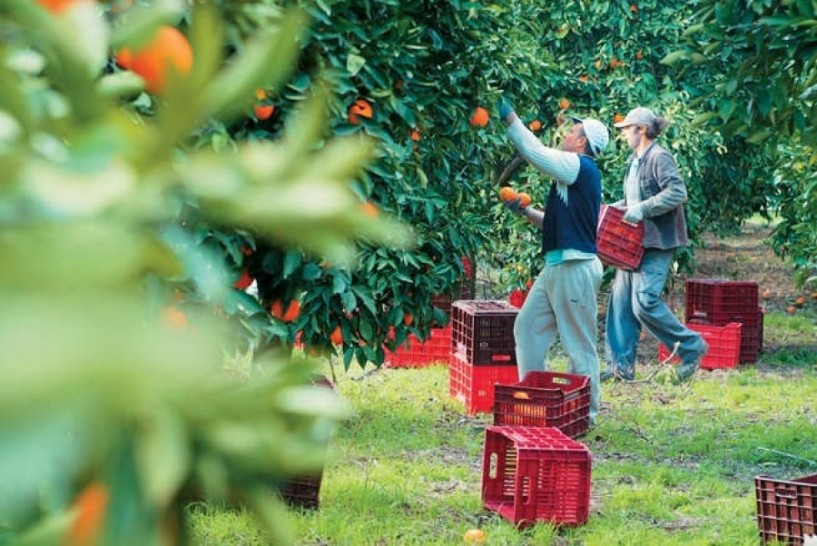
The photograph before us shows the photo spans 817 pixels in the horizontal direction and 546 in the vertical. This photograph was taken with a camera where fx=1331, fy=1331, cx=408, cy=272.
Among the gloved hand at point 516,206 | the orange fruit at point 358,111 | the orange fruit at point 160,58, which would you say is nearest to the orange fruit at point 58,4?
the orange fruit at point 160,58

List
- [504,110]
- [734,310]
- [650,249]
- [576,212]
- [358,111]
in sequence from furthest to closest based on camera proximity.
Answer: [734,310]
[650,249]
[576,212]
[504,110]
[358,111]

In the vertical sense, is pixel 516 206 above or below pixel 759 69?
below

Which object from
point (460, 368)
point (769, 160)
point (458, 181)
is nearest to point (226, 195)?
point (458, 181)

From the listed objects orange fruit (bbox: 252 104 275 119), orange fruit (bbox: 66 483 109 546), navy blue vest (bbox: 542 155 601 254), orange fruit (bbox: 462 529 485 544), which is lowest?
orange fruit (bbox: 462 529 485 544)

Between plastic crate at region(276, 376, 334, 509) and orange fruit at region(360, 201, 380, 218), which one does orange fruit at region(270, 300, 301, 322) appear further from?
plastic crate at region(276, 376, 334, 509)

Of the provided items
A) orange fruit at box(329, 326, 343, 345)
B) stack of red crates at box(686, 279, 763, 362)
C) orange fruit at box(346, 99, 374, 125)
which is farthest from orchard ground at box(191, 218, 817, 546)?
orange fruit at box(346, 99, 374, 125)

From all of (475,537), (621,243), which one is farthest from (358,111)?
(621,243)

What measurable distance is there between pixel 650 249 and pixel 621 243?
0.24m

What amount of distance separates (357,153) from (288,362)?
8 centimetres

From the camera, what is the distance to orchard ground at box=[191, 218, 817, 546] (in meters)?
4.99

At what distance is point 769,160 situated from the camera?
11.9 metres

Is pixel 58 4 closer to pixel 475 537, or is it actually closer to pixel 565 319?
pixel 475 537

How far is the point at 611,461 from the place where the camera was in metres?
6.47

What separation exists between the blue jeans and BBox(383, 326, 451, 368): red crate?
112cm
